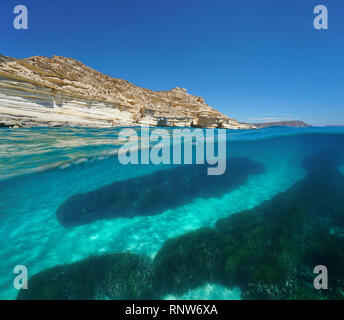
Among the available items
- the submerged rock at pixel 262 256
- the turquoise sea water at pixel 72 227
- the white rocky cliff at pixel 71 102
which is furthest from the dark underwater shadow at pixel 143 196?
the white rocky cliff at pixel 71 102

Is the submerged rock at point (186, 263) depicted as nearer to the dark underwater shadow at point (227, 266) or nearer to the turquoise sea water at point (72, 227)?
the dark underwater shadow at point (227, 266)

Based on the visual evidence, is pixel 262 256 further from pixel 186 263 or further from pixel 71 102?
pixel 71 102

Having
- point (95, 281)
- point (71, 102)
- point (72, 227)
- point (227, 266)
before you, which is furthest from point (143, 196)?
point (71, 102)

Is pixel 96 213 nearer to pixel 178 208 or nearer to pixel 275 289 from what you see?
pixel 178 208

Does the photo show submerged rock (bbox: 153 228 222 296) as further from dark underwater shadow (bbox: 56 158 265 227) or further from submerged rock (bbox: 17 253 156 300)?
dark underwater shadow (bbox: 56 158 265 227)

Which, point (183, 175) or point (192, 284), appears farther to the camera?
point (183, 175)

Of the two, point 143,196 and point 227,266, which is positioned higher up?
point 143,196
